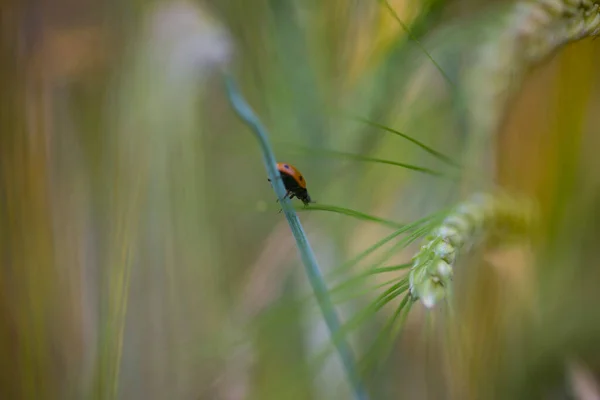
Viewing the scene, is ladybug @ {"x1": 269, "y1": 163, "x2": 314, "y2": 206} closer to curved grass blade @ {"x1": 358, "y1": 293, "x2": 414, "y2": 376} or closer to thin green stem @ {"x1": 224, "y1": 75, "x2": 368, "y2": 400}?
thin green stem @ {"x1": 224, "y1": 75, "x2": 368, "y2": 400}

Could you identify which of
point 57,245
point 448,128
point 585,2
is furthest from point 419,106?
point 57,245

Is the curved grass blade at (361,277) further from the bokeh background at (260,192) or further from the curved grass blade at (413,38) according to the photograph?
the curved grass blade at (413,38)

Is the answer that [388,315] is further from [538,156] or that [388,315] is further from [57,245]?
[57,245]

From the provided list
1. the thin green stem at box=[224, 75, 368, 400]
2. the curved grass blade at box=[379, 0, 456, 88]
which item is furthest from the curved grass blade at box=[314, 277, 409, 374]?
the curved grass blade at box=[379, 0, 456, 88]

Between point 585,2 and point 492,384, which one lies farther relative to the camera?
point 492,384

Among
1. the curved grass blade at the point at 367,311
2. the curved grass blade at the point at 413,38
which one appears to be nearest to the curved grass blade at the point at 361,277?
the curved grass blade at the point at 367,311

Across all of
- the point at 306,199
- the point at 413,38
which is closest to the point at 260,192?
the point at 306,199

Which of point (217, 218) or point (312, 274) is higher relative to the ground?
point (217, 218)
